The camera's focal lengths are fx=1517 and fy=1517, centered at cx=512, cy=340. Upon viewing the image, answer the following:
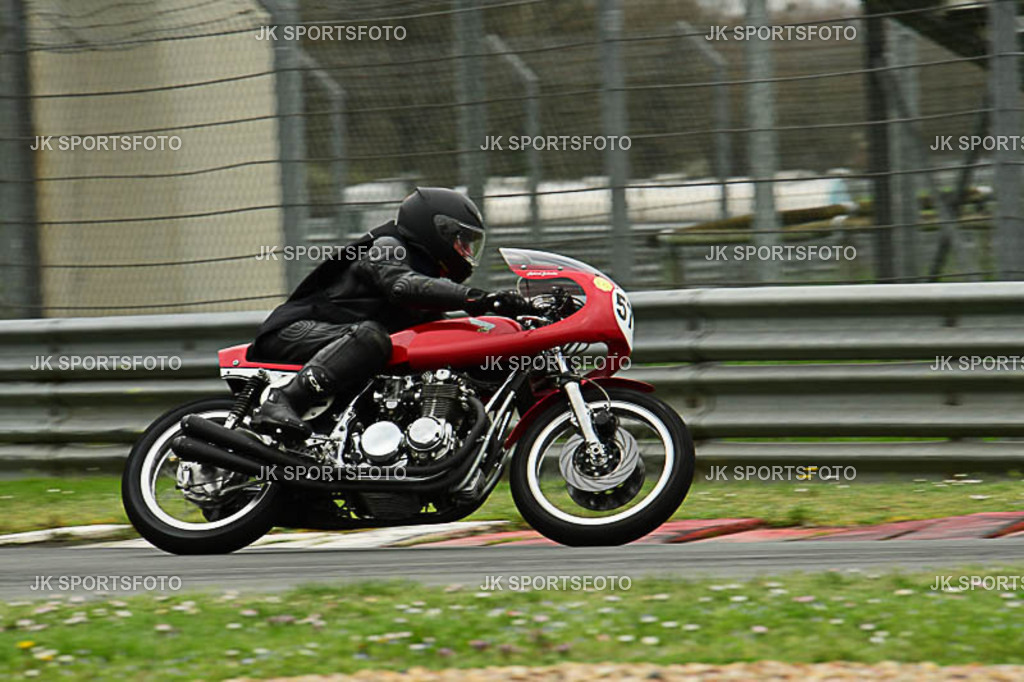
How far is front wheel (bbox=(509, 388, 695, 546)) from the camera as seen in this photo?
6031mm

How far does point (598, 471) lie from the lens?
606 centimetres

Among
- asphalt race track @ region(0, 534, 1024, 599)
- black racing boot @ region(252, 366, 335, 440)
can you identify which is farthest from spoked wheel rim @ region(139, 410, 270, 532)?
black racing boot @ region(252, 366, 335, 440)

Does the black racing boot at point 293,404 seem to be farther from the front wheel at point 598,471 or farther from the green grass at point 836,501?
the green grass at point 836,501

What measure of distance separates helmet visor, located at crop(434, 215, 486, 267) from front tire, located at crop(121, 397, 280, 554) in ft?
4.17

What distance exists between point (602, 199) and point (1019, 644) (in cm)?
403

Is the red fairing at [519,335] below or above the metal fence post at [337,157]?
below

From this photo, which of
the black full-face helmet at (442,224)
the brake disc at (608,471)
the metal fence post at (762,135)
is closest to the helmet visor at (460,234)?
the black full-face helmet at (442,224)

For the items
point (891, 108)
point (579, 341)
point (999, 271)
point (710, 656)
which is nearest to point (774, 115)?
point (891, 108)

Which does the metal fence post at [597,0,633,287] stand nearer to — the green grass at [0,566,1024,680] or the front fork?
the front fork

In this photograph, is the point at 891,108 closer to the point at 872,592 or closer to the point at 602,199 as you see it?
the point at 602,199

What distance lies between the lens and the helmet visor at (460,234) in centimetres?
645

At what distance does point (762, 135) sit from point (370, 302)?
2391mm

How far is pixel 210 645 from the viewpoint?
14.9ft

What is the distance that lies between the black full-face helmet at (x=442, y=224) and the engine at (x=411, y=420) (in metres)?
0.57
